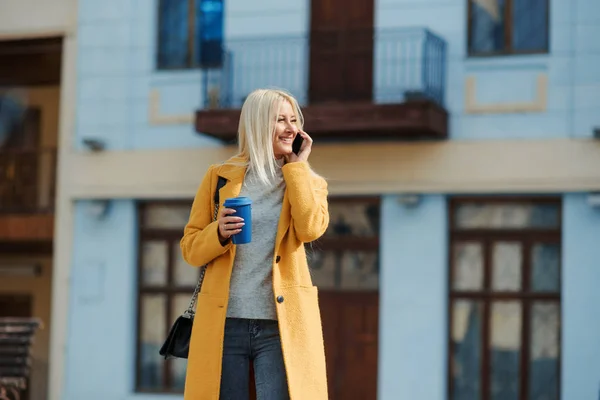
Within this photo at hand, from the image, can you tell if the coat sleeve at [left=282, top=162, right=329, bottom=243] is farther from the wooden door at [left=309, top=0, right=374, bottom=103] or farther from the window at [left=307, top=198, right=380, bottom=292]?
the window at [left=307, top=198, right=380, bottom=292]

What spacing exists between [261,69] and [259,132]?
10.9 metres

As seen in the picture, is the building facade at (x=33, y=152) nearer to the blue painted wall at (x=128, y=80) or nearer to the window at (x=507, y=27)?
the blue painted wall at (x=128, y=80)

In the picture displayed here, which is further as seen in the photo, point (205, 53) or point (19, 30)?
point (19, 30)

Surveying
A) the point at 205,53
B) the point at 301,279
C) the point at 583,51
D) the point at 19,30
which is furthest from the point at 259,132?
the point at 19,30

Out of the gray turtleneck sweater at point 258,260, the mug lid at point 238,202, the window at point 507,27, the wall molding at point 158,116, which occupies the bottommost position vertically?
the gray turtleneck sweater at point 258,260

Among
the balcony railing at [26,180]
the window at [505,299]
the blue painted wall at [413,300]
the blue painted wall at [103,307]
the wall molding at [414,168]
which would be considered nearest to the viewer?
the wall molding at [414,168]

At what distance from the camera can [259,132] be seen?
5098 mm

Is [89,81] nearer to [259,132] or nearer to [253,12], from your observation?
[253,12]

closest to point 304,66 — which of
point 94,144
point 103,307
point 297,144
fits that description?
point 94,144

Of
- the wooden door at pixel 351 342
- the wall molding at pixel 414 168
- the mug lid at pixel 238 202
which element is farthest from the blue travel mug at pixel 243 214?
the wooden door at pixel 351 342

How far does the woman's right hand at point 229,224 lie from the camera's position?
16.1ft

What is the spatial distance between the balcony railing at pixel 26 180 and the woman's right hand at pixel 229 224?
1365 cm

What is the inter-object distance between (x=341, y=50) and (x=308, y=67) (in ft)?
1.48

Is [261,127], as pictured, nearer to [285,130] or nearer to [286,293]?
[285,130]
